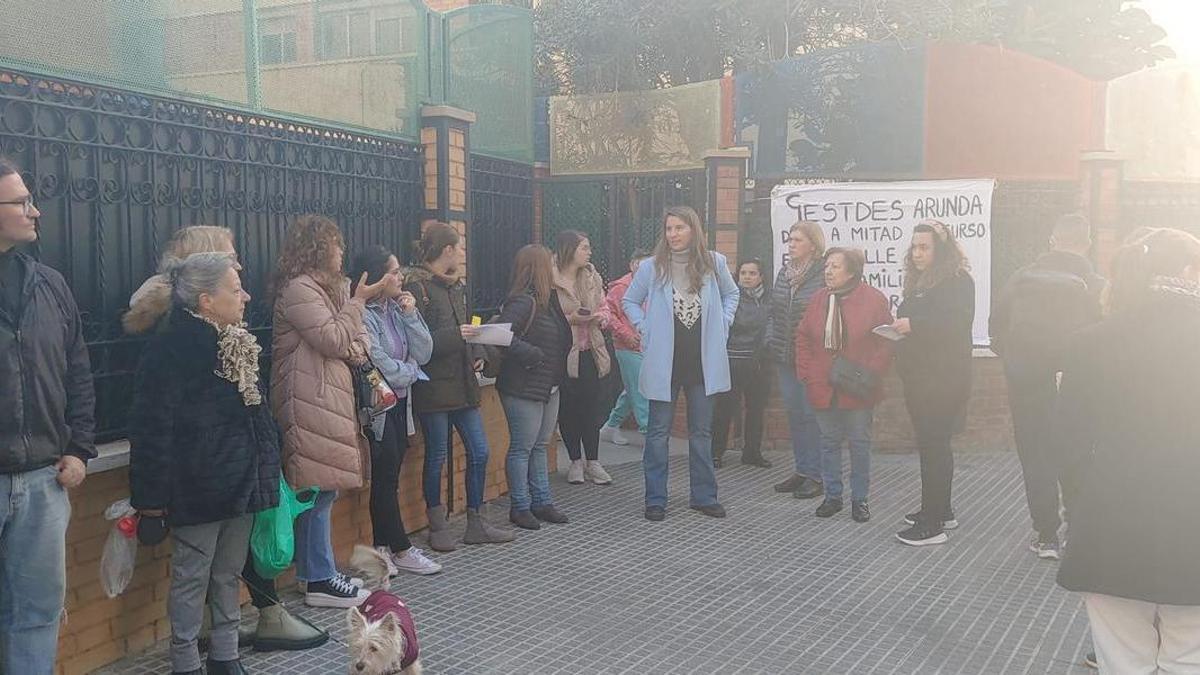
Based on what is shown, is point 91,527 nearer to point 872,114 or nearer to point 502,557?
point 502,557

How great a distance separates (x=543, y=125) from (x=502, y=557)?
18.8 feet

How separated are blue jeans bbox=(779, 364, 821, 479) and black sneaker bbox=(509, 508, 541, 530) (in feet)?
6.98

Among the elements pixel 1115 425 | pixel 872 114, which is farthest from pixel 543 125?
pixel 1115 425

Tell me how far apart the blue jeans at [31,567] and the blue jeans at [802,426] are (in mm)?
5093

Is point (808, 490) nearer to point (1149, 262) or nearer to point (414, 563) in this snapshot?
point (414, 563)

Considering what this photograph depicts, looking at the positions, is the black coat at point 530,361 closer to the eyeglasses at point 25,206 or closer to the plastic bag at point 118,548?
the plastic bag at point 118,548

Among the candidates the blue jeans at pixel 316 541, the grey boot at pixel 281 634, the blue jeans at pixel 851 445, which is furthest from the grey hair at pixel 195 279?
the blue jeans at pixel 851 445

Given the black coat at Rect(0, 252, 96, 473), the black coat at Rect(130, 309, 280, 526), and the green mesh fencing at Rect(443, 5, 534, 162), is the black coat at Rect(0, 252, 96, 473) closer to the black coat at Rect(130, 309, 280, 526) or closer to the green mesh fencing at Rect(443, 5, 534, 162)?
the black coat at Rect(130, 309, 280, 526)

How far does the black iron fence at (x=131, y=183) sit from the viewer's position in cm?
424

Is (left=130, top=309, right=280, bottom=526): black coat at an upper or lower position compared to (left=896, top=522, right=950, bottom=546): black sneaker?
upper

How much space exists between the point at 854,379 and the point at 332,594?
3384 mm

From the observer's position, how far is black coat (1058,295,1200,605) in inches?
127

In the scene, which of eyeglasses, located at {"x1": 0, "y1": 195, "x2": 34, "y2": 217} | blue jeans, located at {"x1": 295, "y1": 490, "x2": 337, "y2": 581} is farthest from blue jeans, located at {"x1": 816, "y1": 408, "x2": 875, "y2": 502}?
eyeglasses, located at {"x1": 0, "y1": 195, "x2": 34, "y2": 217}

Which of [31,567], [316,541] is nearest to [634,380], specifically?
[316,541]
